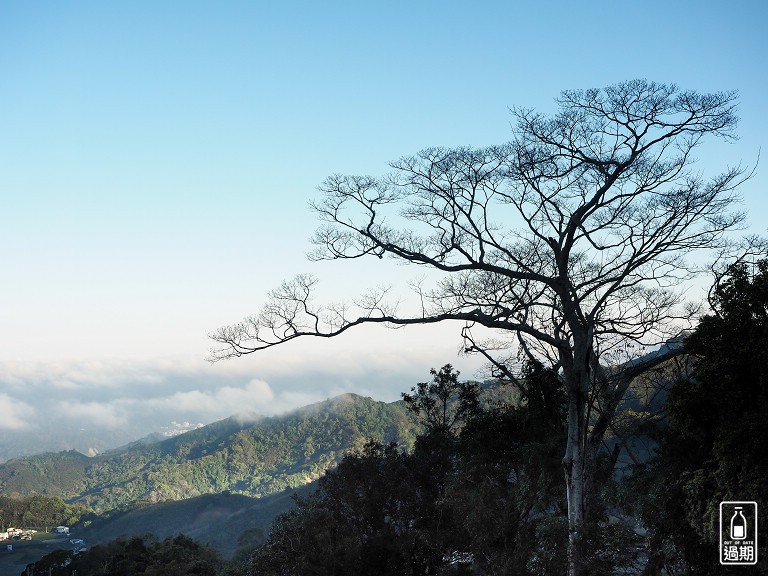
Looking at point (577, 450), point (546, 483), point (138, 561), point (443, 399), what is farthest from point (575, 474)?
point (138, 561)

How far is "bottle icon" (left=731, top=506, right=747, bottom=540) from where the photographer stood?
8391 mm

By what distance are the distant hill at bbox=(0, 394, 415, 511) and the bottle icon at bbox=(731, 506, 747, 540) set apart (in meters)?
114

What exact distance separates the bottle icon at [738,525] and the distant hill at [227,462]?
373 feet

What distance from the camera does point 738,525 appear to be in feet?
27.7

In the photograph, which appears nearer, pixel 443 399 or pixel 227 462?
pixel 443 399

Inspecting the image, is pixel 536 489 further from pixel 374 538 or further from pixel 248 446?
pixel 248 446

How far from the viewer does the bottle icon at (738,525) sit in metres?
8.39

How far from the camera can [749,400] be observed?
348 inches

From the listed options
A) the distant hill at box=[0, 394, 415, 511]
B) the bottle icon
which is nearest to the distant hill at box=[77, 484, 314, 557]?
the distant hill at box=[0, 394, 415, 511]

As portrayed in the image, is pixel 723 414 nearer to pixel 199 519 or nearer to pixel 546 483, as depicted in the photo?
pixel 546 483

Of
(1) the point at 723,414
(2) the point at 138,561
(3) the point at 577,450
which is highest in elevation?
(1) the point at 723,414

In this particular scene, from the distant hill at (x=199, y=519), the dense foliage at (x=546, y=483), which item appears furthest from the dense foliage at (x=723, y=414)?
the distant hill at (x=199, y=519)

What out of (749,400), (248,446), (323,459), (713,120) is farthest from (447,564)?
(248,446)

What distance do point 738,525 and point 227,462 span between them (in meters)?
153
